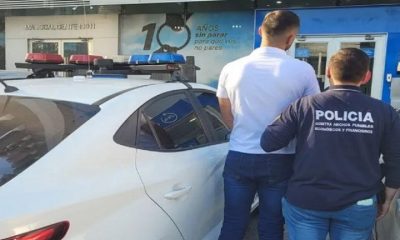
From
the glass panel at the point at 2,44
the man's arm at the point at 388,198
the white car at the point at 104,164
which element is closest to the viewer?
the white car at the point at 104,164

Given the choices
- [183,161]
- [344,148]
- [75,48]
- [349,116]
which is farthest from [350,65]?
[75,48]

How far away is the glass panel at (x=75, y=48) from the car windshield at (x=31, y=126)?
11.4m

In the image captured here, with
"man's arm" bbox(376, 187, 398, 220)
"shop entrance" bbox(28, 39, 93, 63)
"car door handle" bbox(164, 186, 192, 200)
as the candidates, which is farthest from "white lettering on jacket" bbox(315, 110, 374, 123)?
"shop entrance" bbox(28, 39, 93, 63)

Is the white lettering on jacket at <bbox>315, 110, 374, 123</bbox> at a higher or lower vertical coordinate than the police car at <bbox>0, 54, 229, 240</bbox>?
higher

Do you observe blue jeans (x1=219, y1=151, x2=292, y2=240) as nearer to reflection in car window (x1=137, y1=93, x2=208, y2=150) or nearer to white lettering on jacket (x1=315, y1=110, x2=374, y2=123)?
reflection in car window (x1=137, y1=93, x2=208, y2=150)

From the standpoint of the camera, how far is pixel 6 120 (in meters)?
2.42

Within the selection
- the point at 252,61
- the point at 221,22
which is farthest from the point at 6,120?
the point at 221,22

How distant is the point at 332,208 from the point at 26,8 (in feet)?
40.4

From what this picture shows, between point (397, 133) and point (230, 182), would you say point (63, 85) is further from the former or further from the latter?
point (397, 133)

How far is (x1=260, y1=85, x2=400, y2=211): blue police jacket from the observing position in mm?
2279

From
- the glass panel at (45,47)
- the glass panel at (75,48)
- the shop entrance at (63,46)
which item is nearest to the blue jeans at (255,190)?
the shop entrance at (63,46)

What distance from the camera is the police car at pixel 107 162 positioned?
75.5 inches

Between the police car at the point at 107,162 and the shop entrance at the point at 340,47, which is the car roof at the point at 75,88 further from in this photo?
the shop entrance at the point at 340,47

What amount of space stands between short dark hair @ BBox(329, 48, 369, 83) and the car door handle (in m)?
0.99
